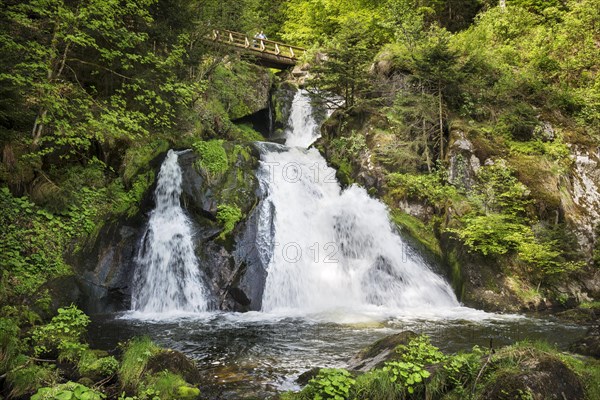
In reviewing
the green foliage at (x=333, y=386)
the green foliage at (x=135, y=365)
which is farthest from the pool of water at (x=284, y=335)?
the green foliage at (x=333, y=386)

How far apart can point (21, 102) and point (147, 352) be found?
527 cm

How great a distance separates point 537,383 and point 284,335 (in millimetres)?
4784

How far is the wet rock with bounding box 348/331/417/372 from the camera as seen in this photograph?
4902mm

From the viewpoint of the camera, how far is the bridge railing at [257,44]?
48.8 ft

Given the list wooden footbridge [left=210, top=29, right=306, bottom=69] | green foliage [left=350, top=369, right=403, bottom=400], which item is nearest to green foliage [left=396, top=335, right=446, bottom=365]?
green foliage [left=350, top=369, right=403, bottom=400]

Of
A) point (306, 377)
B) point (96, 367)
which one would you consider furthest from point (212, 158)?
point (306, 377)

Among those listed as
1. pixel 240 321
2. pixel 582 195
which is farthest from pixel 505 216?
pixel 240 321

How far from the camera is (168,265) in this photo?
991 cm

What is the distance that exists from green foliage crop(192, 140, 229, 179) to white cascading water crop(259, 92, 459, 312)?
1.40 meters

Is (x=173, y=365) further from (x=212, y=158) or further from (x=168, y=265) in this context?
(x=212, y=158)

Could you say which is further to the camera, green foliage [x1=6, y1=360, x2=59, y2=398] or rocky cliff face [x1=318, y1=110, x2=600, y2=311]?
rocky cliff face [x1=318, y1=110, x2=600, y2=311]

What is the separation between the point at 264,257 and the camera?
10.4 meters

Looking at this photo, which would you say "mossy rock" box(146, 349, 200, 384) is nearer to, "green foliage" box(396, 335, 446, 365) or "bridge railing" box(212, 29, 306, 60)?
"green foliage" box(396, 335, 446, 365)

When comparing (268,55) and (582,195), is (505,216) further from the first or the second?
(268,55)
